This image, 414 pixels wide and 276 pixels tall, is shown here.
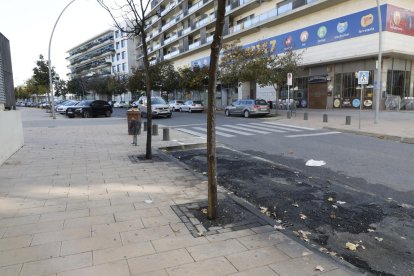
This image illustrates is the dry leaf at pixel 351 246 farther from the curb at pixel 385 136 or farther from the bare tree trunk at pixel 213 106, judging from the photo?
the curb at pixel 385 136

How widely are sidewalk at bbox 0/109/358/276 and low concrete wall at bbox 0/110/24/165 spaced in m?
1.91

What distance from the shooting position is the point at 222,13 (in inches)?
149

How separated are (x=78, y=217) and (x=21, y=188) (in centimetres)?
210

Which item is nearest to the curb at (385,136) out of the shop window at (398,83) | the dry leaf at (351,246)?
the dry leaf at (351,246)

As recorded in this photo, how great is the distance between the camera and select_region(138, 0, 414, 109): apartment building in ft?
79.2

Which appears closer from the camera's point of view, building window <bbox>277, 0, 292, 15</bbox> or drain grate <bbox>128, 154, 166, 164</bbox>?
drain grate <bbox>128, 154, 166, 164</bbox>

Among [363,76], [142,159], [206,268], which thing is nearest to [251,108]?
[363,76]

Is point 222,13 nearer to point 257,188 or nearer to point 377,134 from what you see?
point 257,188

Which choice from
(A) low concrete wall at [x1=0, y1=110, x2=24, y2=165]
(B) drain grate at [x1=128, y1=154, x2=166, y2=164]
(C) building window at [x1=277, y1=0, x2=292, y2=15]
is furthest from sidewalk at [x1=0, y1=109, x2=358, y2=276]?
(C) building window at [x1=277, y1=0, x2=292, y2=15]

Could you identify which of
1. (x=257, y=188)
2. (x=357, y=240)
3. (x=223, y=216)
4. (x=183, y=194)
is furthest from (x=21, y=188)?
(x=357, y=240)

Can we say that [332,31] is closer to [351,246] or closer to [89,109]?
[89,109]

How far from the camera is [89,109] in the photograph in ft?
93.1

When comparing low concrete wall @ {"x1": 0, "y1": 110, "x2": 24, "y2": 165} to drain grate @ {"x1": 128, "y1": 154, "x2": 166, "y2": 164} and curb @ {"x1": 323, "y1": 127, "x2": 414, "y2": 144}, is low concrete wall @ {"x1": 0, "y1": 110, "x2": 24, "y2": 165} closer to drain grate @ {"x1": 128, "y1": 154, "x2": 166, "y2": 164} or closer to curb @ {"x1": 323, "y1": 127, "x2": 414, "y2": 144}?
drain grate @ {"x1": 128, "y1": 154, "x2": 166, "y2": 164}

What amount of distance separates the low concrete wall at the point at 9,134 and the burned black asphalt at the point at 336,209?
198 inches
